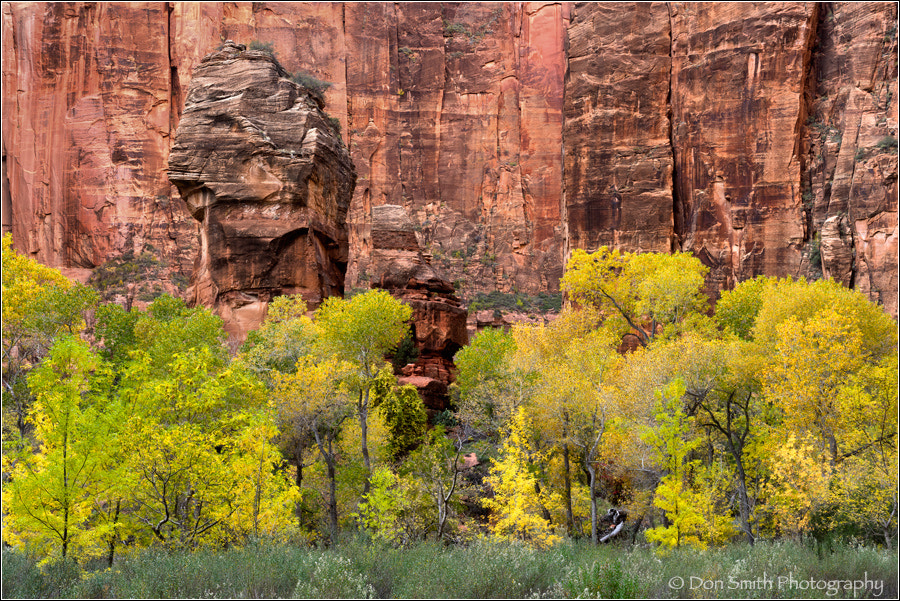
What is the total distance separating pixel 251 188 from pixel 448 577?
1062 inches

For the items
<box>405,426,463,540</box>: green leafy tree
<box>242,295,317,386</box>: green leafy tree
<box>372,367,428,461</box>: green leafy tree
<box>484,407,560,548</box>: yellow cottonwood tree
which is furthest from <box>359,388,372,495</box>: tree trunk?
<box>484,407,560,548</box>: yellow cottonwood tree

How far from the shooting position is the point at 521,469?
2619cm

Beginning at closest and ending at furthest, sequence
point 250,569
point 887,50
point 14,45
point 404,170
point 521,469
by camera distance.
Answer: point 250,569 → point 521,469 → point 887,50 → point 14,45 → point 404,170

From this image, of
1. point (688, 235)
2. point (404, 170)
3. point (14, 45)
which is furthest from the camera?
point (404, 170)

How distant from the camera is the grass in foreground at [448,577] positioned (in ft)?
45.1

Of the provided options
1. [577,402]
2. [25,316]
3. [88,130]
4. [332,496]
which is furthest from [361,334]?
[88,130]

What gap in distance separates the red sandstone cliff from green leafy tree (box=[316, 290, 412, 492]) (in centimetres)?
3024

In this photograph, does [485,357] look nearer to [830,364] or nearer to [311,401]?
[311,401]

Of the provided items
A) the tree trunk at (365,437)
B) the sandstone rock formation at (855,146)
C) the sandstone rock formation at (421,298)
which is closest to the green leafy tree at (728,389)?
the tree trunk at (365,437)

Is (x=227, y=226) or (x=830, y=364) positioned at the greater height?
(x=227, y=226)

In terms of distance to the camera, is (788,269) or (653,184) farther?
(653,184)

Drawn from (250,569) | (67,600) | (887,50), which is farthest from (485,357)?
(887,50)

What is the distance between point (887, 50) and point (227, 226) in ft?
162

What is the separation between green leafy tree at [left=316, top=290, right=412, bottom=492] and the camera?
101 ft
